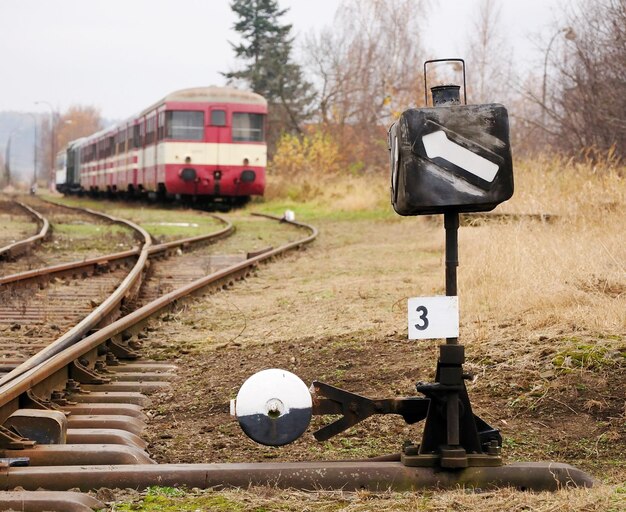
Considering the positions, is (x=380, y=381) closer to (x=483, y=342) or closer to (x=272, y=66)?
(x=483, y=342)

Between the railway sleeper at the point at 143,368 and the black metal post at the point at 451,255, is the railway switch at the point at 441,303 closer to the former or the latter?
the black metal post at the point at 451,255

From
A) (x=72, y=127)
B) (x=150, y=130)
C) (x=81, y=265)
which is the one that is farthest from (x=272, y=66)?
(x=72, y=127)

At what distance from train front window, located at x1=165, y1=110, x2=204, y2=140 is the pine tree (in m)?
31.6

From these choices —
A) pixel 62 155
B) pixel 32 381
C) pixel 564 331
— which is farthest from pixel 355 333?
pixel 62 155

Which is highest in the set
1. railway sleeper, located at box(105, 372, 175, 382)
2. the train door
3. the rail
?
the train door

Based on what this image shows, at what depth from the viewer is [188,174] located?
1033 inches

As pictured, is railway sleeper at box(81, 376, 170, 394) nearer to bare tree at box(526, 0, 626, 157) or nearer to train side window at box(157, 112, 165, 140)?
bare tree at box(526, 0, 626, 157)

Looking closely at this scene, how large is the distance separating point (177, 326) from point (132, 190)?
25702 mm

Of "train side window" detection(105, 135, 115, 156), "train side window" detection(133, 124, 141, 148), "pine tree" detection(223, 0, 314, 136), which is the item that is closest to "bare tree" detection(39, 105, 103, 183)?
"pine tree" detection(223, 0, 314, 136)

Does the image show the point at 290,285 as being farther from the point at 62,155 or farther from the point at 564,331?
the point at 62,155

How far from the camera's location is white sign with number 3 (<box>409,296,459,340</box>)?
3.51m

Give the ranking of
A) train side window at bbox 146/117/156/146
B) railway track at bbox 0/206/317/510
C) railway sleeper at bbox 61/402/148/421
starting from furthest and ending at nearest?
train side window at bbox 146/117/156/146 → railway sleeper at bbox 61/402/148/421 → railway track at bbox 0/206/317/510

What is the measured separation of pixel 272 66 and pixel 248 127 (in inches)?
1303

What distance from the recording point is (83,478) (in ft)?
10.8
